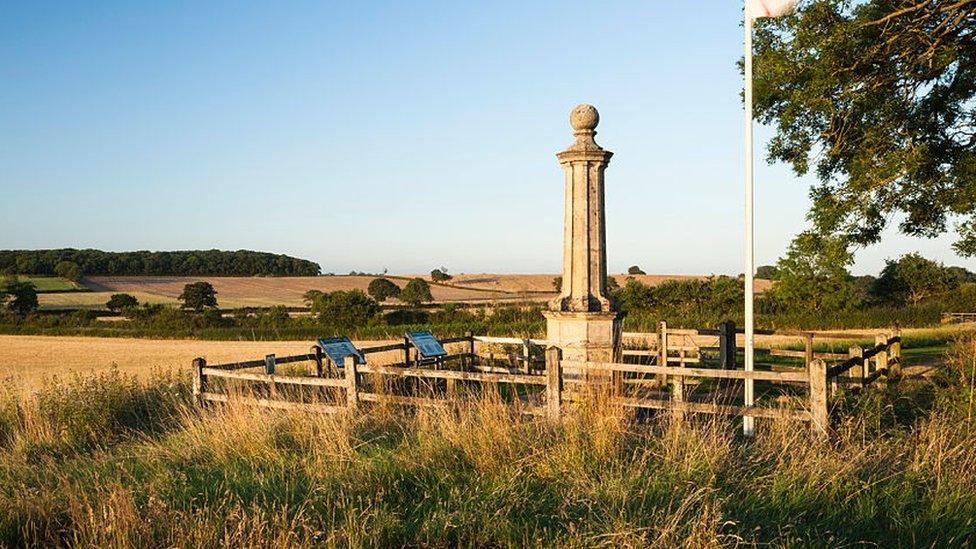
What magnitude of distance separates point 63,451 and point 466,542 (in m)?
6.87

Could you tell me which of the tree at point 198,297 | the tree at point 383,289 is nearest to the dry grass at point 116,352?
the tree at point 198,297

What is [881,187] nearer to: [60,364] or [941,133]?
[941,133]

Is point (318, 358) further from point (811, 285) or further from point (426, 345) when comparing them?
point (811, 285)

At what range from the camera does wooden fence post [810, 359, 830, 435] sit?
24.3 ft

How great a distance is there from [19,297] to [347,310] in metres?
27.1

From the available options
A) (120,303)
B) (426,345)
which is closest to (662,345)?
(426,345)

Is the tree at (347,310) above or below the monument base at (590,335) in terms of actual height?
below

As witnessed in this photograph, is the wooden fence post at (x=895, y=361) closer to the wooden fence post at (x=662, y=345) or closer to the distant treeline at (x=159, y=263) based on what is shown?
the wooden fence post at (x=662, y=345)

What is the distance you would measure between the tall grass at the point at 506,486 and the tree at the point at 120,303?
5388 cm

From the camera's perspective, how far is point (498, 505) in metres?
5.39

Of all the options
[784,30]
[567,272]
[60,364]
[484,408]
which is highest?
[784,30]

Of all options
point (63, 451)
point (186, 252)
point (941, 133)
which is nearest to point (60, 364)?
point (63, 451)

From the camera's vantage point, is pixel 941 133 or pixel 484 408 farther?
pixel 941 133

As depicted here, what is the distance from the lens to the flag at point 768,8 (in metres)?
8.96
